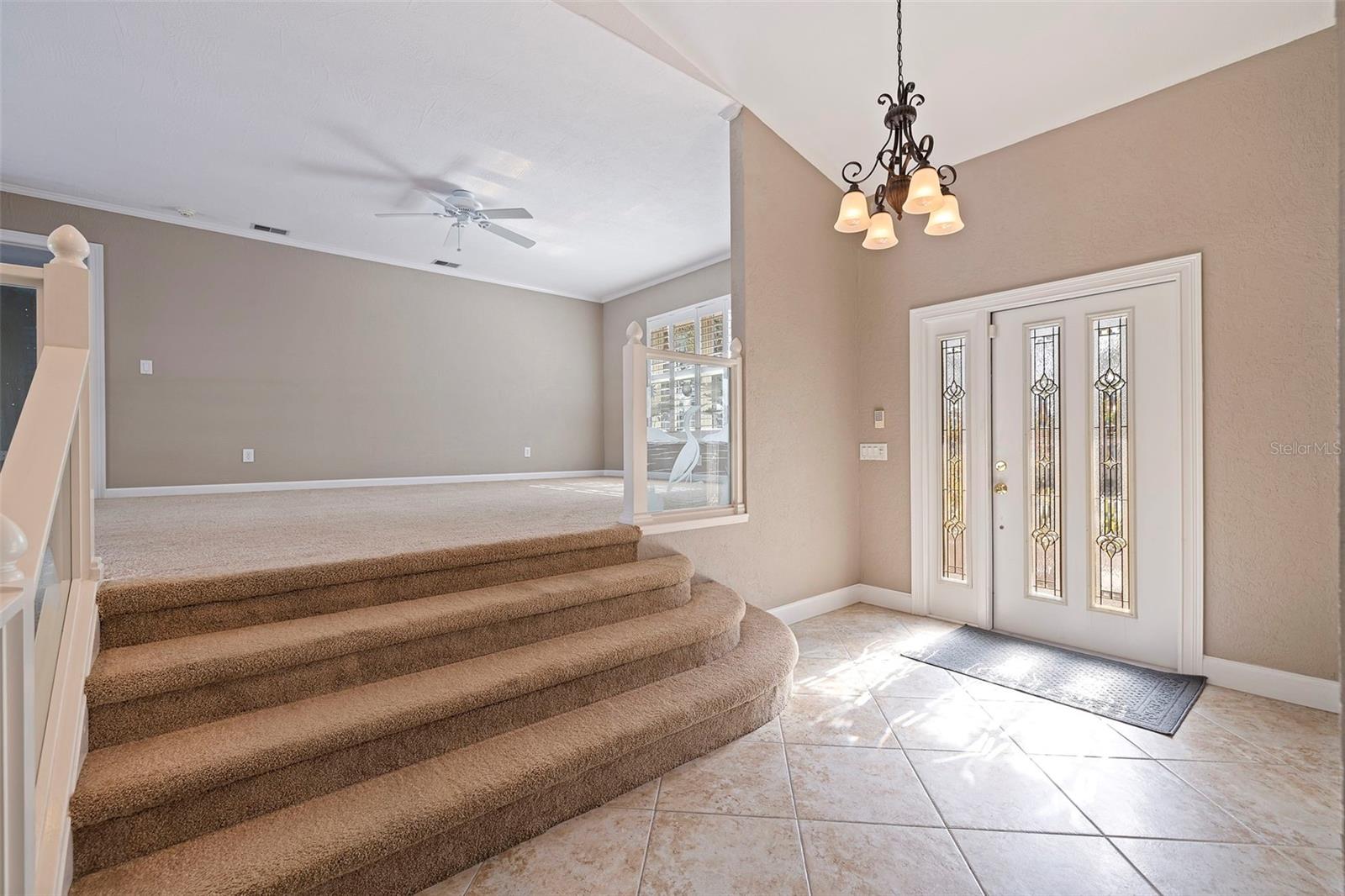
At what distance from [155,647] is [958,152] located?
468 cm

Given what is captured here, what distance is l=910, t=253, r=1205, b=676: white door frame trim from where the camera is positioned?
286cm

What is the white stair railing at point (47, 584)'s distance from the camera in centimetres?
100

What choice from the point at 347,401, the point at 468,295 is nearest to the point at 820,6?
the point at 468,295

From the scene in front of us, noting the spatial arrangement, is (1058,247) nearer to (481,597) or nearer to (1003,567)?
(1003,567)

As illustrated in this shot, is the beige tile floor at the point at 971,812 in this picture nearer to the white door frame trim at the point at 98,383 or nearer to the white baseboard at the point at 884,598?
the white baseboard at the point at 884,598

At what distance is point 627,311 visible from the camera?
762 cm

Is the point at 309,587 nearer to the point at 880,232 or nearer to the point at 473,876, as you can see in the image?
the point at 473,876

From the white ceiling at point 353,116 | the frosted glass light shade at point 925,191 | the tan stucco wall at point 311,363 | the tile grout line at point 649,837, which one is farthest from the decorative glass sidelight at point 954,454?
the tan stucco wall at point 311,363

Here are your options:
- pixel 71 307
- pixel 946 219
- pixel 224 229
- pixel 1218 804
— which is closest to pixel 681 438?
pixel 946 219

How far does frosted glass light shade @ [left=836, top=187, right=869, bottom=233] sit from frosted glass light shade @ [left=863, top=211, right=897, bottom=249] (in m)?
0.05

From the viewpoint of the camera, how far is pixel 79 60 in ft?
9.91

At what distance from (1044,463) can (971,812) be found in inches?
87.9

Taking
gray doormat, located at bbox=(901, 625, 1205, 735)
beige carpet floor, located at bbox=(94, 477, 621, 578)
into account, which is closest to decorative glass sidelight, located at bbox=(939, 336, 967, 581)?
gray doormat, located at bbox=(901, 625, 1205, 735)

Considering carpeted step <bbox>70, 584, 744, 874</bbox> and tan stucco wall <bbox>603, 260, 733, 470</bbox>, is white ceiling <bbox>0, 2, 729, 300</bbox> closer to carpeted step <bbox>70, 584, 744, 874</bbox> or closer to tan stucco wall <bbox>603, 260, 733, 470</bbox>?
tan stucco wall <bbox>603, 260, 733, 470</bbox>
